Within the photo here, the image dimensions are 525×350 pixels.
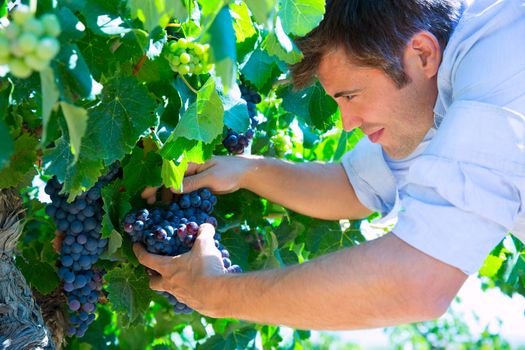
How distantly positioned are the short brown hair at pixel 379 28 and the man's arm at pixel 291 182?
377 mm

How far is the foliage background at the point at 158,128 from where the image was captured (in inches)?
56.1

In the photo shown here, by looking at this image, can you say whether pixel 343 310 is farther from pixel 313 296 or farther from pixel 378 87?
pixel 378 87

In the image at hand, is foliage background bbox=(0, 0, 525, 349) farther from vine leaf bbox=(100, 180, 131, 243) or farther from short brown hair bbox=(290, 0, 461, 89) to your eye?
short brown hair bbox=(290, 0, 461, 89)

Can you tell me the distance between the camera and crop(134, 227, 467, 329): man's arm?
195cm

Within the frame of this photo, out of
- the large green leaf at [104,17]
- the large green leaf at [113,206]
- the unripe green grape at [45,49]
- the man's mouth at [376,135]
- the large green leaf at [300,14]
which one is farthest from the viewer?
the man's mouth at [376,135]

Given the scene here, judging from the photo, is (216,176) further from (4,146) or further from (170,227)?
(4,146)

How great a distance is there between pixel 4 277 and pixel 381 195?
1.22 metres

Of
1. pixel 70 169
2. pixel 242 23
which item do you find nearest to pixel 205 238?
pixel 70 169

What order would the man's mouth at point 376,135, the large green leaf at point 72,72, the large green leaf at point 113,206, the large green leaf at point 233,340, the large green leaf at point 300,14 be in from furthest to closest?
1. the large green leaf at point 233,340
2. the man's mouth at point 376,135
3. the large green leaf at point 113,206
4. the large green leaf at point 300,14
5. the large green leaf at point 72,72

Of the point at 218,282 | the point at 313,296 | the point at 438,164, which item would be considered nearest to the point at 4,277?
the point at 218,282

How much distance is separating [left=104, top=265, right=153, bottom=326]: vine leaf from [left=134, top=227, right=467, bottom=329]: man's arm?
11cm

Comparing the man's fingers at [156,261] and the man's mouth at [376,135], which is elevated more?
the man's mouth at [376,135]

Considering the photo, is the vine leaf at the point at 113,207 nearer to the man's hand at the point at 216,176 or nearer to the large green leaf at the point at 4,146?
the man's hand at the point at 216,176

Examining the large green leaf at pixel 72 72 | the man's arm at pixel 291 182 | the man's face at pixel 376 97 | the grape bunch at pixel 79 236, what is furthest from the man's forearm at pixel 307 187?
Answer: the large green leaf at pixel 72 72
